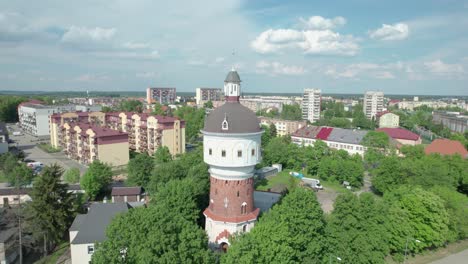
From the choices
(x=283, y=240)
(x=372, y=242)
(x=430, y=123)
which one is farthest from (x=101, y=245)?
(x=430, y=123)

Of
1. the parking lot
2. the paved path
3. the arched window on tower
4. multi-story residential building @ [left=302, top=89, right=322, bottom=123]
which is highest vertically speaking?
multi-story residential building @ [left=302, top=89, right=322, bottom=123]

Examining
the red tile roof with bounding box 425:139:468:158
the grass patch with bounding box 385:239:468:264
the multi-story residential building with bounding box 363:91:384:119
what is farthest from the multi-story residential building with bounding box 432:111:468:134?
the grass patch with bounding box 385:239:468:264

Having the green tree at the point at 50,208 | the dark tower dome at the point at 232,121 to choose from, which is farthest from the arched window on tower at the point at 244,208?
the green tree at the point at 50,208

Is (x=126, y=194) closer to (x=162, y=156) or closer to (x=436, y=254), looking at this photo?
(x=162, y=156)

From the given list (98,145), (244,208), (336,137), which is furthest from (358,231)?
(336,137)

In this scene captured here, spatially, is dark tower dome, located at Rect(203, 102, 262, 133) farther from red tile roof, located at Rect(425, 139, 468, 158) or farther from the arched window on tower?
red tile roof, located at Rect(425, 139, 468, 158)

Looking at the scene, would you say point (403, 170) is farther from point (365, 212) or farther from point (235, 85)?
point (235, 85)
